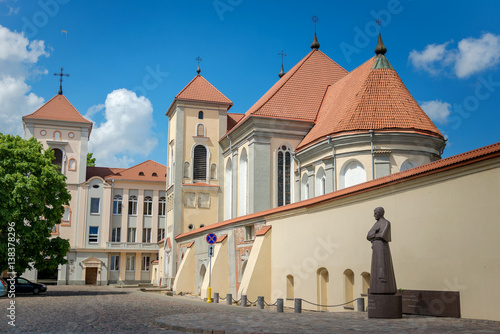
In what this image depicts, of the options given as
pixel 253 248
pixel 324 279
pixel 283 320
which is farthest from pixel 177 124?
pixel 283 320

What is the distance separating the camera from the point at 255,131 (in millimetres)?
34875

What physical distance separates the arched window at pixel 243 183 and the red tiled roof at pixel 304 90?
2845 millimetres

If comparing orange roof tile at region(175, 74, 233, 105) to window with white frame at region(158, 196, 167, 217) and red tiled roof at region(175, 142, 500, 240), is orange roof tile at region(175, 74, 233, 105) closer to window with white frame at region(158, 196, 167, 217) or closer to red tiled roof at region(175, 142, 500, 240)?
window with white frame at region(158, 196, 167, 217)

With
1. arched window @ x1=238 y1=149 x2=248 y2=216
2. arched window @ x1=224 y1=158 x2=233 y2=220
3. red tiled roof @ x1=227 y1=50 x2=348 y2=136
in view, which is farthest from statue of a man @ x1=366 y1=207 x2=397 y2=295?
arched window @ x1=224 y1=158 x2=233 y2=220

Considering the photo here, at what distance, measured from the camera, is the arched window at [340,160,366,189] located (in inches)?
1083

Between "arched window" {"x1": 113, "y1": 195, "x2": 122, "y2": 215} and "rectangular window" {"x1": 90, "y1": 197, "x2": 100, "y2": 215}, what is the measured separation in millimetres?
1742

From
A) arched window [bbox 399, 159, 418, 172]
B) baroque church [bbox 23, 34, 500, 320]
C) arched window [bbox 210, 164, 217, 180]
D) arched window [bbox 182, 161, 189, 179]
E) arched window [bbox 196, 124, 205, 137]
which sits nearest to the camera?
baroque church [bbox 23, 34, 500, 320]

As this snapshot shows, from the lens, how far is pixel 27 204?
93.7 ft

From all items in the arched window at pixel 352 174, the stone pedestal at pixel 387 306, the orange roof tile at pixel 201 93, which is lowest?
the stone pedestal at pixel 387 306

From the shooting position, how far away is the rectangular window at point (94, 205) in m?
55.7

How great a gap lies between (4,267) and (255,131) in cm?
1660

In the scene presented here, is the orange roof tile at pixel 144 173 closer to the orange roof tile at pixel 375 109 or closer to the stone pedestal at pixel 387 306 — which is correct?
the orange roof tile at pixel 375 109

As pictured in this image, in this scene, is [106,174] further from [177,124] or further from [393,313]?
[393,313]

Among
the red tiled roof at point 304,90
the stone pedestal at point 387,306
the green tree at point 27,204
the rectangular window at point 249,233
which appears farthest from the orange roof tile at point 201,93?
the stone pedestal at point 387,306
